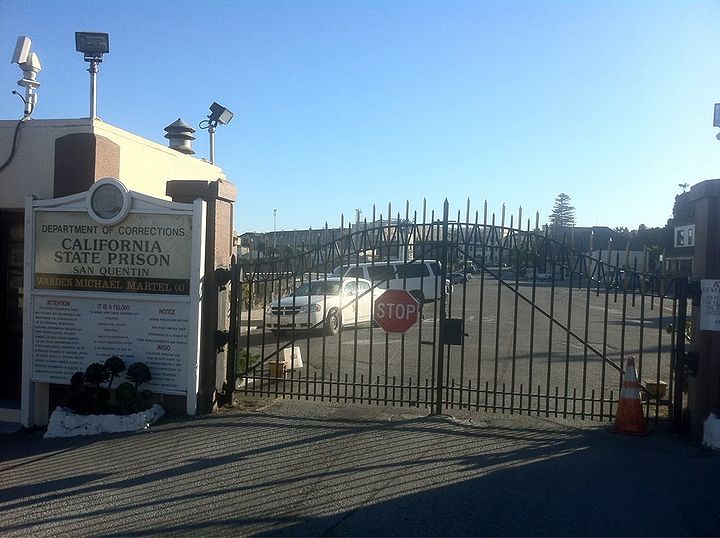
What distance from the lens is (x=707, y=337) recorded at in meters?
7.65

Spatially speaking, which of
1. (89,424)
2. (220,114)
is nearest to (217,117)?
(220,114)

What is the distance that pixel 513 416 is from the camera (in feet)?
28.3

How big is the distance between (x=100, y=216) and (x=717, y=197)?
712cm

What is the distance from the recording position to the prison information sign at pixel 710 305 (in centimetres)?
757

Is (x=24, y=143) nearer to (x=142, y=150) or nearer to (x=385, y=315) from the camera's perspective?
(x=142, y=150)

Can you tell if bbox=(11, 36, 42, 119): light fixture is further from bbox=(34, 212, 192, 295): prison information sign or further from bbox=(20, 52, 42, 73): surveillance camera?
bbox=(34, 212, 192, 295): prison information sign

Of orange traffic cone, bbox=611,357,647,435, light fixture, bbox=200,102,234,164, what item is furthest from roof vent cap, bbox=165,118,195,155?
orange traffic cone, bbox=611,357,647,435

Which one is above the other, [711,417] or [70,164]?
[70,164]

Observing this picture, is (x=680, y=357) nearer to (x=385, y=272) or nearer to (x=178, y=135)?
(x=385, y=272)

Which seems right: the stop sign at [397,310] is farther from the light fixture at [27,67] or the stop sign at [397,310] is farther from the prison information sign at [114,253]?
the light fixture at [27,67]

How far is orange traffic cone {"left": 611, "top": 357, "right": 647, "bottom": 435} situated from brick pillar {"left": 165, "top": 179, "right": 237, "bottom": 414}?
4.87 metres

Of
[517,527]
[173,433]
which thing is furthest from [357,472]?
[173,433]

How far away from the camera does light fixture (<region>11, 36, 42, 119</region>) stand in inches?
370

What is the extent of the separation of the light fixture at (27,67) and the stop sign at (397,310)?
5463mm
